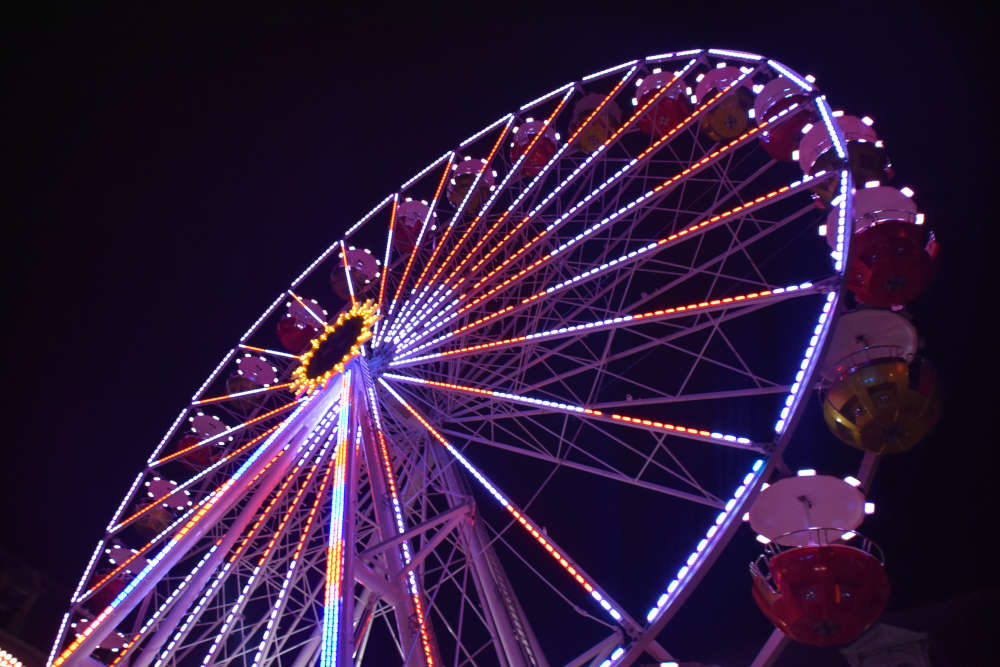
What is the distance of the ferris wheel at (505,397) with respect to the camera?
6754mm

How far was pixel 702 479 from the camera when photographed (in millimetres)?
12461

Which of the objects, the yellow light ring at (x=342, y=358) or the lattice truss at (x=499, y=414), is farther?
the yellow light ring at (x=342, y=358)

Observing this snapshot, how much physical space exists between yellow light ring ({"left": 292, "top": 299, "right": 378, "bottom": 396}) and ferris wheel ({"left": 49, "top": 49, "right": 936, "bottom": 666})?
0.04 m

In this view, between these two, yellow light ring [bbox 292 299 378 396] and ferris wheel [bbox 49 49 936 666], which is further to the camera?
yellow light ring [bbox 292 299 378 396]

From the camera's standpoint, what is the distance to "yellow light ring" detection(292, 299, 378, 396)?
29.3 ft

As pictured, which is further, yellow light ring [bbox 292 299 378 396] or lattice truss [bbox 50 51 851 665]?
yellow light ring [bbox 292 299 378 396]

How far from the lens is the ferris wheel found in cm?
675

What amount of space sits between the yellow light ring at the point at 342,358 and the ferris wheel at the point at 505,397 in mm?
42

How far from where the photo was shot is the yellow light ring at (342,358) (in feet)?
29.3

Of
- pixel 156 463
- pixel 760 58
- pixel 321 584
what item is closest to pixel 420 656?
pixel 321 584

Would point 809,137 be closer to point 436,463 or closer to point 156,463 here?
point 436,463

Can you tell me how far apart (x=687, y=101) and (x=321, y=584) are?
737 cm

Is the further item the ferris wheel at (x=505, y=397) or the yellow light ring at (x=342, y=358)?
the yellow light ring at (x=342, y=358)

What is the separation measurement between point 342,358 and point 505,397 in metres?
2.24
